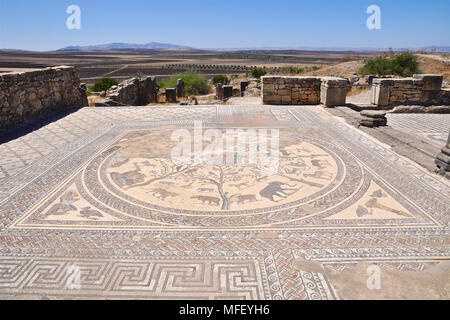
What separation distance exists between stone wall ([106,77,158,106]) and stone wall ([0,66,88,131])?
1.58 m

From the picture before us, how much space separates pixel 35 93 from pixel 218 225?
24.0ft

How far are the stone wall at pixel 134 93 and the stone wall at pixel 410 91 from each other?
354 inches

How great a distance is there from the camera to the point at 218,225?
10.7ft

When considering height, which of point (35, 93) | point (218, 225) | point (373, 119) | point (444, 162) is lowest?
point (218, 225)

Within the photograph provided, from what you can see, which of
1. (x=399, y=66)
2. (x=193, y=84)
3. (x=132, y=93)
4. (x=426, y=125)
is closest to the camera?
(x=426, y=125)

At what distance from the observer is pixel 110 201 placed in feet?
12.3

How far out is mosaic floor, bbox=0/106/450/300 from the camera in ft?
7.97

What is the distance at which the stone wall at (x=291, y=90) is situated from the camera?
10102 millimetres

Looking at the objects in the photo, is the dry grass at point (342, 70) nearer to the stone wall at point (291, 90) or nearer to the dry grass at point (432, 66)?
the dry grass at point (432, 66)

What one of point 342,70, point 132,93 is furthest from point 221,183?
point 342,70

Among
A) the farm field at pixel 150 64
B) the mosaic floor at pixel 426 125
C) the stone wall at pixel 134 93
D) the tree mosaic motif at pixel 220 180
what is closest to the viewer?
the tree mosaic motif at pixel 220 180


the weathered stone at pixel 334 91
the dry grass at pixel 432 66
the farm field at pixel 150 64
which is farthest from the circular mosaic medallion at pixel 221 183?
the farm field at pixel 150 64

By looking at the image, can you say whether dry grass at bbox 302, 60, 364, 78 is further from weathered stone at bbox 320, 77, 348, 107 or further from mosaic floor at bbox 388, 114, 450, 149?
mosaic floor at bbox 388, 114, 450, 149

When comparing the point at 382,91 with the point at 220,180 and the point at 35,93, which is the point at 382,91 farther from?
the point at 35,93
